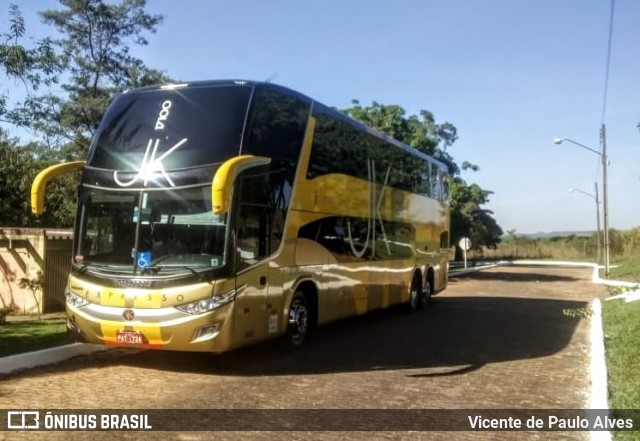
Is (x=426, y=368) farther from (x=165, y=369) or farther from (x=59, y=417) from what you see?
(x=59, y=417)

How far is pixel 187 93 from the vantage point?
29.2 ft

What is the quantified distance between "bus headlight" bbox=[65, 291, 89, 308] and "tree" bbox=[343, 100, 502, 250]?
23850 millimetres

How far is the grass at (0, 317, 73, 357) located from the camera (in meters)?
9.73

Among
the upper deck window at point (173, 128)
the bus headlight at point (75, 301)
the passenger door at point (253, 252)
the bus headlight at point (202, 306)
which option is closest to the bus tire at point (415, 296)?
the passenger door at point (253, 252)

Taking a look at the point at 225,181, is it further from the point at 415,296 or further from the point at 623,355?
the point at 415,296

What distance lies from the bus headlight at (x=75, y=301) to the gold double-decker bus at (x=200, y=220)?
0.03 meters

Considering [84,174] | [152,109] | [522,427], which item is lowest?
[522,427]

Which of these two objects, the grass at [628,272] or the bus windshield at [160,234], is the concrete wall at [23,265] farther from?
the grass at [628,272]

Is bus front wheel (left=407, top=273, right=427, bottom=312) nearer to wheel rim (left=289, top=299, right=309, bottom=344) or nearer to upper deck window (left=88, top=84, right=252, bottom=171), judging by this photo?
wheel rim (left=289, top=299, right=309, bottom=344)

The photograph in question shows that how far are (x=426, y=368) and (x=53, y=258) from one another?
1108 cm

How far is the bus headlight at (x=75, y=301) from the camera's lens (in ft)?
27.5

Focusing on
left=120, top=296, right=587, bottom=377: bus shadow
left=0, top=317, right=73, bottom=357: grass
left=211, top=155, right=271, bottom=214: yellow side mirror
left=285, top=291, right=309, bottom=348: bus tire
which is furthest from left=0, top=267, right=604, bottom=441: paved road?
left=211, top=155, right=271, bottom=214: yellow side mirror

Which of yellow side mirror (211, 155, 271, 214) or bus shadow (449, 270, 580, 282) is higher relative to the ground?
yellow side mirror (211, 155, 271, 214)

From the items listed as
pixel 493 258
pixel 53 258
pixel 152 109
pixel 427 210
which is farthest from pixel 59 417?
pixel 493 258
